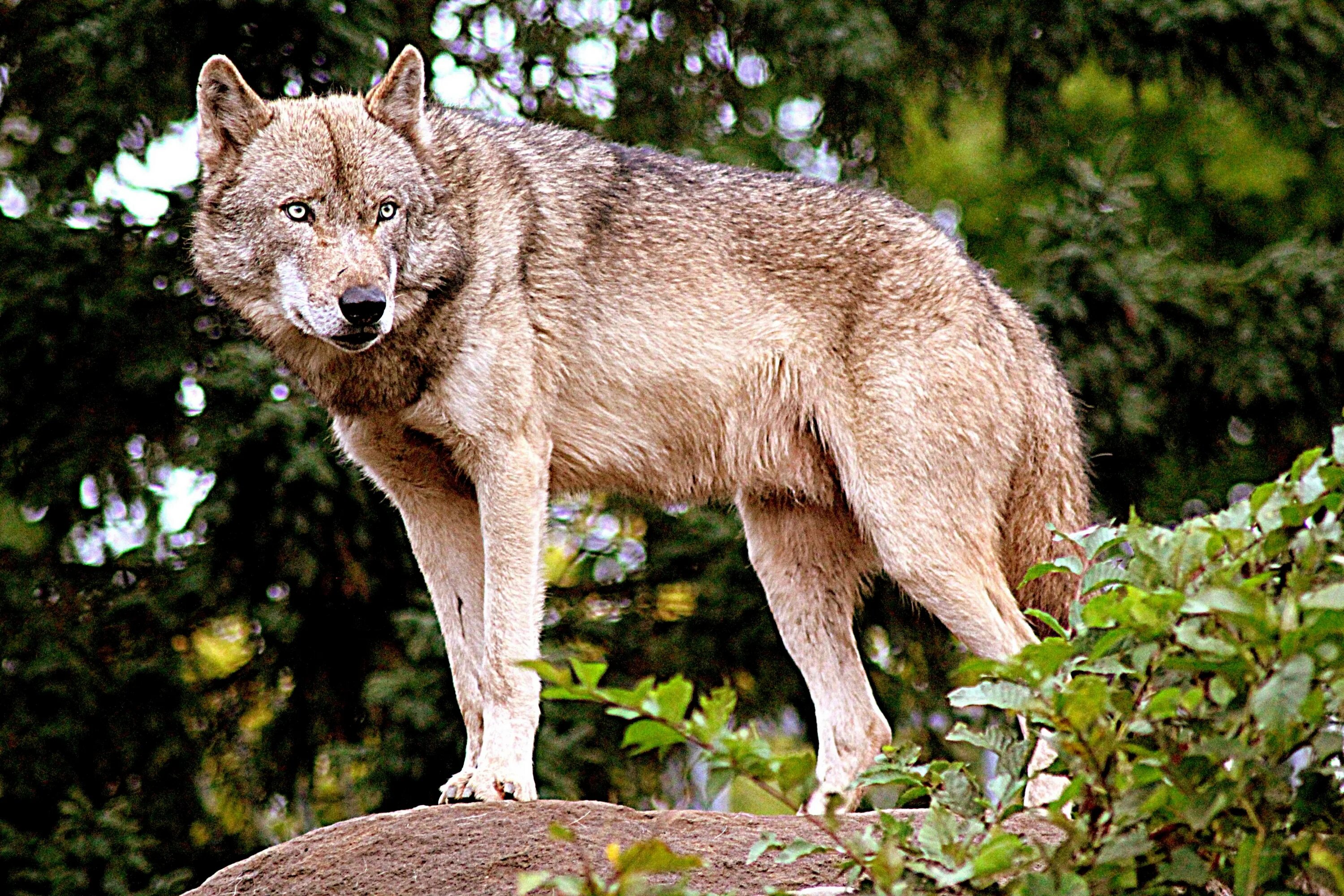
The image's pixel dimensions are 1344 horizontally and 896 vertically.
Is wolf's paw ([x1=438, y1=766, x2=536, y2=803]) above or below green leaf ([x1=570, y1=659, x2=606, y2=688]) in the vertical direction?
below

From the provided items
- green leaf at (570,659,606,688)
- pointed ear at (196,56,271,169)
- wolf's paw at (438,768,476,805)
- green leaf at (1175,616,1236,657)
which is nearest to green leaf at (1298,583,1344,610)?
green leaf at (1175,616,1236,657)

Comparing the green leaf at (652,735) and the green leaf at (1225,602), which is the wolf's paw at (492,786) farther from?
the green leaf at (1225,602)

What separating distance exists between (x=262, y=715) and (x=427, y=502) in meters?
4.62

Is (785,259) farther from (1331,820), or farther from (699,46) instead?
(699,46)

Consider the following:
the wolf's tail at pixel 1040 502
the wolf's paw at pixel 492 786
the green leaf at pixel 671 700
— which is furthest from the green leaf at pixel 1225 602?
the wolf's tail at pixel 1040 502

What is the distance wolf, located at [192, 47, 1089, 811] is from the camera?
5270 mm

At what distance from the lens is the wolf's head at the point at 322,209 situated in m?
5.04

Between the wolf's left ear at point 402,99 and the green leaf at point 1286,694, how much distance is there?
392cm

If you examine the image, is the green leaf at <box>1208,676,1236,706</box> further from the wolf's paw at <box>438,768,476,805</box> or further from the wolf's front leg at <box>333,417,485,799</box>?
the wolf's front leg at <box>333,417,485,799</box>

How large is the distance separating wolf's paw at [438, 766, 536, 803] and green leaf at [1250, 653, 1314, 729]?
10.0 ft

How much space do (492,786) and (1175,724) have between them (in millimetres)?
2745

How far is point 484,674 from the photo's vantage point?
17.1ft

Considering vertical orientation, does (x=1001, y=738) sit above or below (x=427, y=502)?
below

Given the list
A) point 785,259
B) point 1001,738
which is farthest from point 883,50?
point 1001,738
